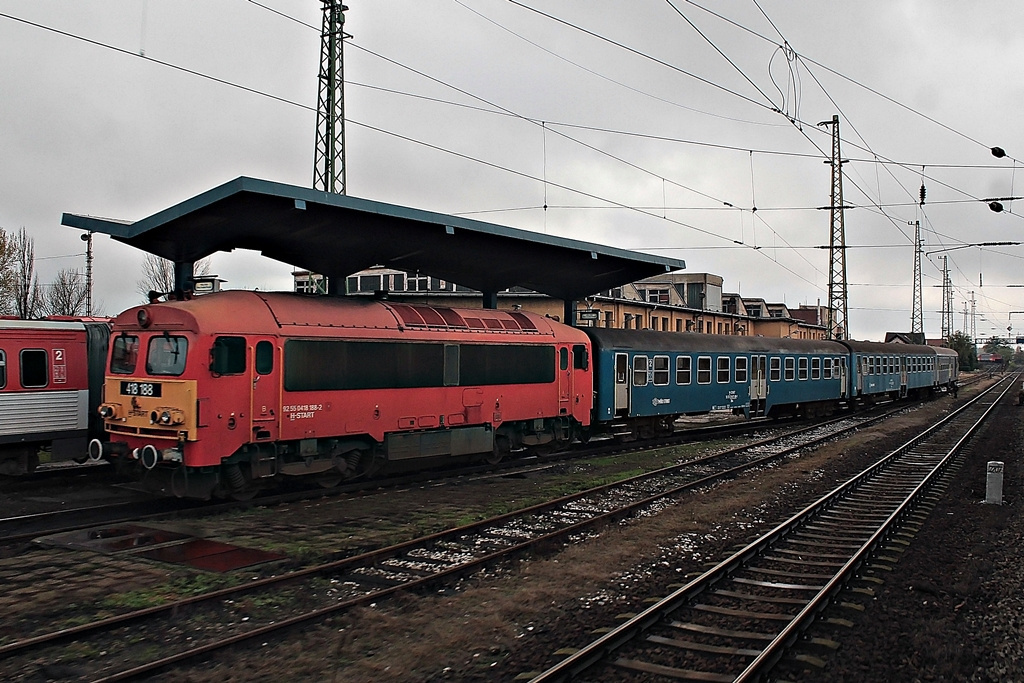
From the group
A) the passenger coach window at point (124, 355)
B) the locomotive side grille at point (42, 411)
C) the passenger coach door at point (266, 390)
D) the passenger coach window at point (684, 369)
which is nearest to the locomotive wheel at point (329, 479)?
the passenger coach door at point (266, 390)

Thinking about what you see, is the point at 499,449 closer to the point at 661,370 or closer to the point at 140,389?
the point at 661,370

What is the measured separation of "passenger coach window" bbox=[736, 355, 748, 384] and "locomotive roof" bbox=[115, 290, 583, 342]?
38.8 ft

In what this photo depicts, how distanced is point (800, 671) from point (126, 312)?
11.6 meters

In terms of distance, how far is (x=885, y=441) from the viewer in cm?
2403

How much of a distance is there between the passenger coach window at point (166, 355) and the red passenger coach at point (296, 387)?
1.0 inches

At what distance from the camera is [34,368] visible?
49.6ft

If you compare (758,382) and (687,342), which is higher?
(687,342)

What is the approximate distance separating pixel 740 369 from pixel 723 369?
3.85 feet

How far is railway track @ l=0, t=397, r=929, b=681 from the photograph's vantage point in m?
6.80

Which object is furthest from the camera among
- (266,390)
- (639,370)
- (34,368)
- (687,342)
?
(687,342)

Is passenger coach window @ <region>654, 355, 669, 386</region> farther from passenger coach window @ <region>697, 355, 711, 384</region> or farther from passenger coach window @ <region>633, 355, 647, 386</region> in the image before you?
passenger coach window @ <region>697, 355, 711, 384</region>

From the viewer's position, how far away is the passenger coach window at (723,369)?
25484 mm

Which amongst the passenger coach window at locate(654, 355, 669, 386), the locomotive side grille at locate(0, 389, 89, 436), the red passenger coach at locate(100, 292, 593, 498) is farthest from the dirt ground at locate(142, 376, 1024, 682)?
the locomotive side grille at locate(0, 389, 89, 436)

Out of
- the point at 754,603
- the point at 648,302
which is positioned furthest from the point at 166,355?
the point at 648,302
